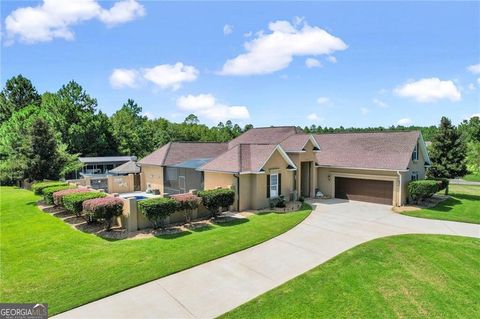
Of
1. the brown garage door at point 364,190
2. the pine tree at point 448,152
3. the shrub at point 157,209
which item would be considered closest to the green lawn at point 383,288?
the shrub at point 157,209

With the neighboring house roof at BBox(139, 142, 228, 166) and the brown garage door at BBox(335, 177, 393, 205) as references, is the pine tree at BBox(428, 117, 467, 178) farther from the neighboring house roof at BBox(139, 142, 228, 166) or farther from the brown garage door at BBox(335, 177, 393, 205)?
the neighboring house roof at BBox(139, 142, 228, 166)

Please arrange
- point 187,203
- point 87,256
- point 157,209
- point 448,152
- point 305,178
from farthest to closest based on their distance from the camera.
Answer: point 448,152, point 305,178, point 187,203, point 157,209, point 87,256

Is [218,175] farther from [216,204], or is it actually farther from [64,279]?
[64,279]

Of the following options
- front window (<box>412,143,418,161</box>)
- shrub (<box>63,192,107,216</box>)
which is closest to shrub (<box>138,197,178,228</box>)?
shrub (<box>63,192,107,216</box>)

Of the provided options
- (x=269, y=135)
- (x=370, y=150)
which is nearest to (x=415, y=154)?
(x=370, y=150)

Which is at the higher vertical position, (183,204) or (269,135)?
(269,135)

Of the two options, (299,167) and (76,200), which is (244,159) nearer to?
(299,167)

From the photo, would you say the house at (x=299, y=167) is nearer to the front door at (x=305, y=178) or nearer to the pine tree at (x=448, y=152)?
the front door at (x=305, y=178)

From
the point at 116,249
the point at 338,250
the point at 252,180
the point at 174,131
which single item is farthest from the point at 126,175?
the point at 174,131
